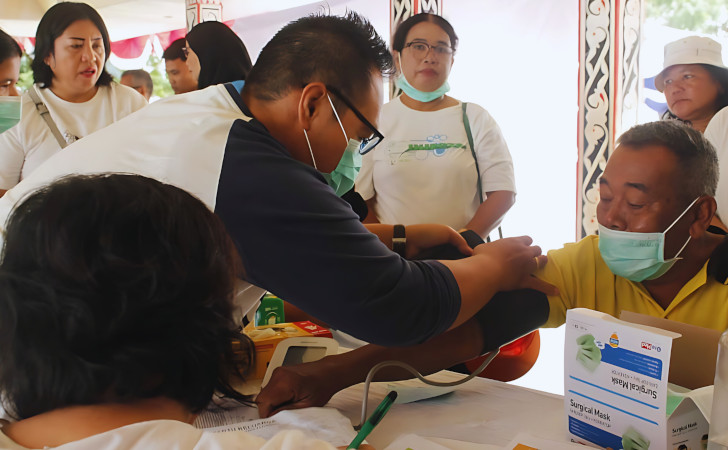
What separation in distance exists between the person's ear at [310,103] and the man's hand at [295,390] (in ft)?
1.67

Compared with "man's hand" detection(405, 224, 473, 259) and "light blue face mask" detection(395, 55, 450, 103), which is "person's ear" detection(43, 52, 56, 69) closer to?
"light blue face mask" detection(395, 55, 450, 103)

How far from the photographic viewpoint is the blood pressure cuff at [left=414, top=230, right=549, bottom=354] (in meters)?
1.54

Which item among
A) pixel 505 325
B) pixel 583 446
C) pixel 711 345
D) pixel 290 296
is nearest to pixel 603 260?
pixel 505 325

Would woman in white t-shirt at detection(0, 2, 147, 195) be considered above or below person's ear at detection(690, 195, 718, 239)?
above

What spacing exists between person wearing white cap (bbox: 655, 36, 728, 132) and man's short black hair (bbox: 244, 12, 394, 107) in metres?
2.10

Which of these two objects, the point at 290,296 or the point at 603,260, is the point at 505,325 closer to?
the point at 603,260

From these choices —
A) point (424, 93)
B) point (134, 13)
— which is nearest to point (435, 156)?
point (424, 93)

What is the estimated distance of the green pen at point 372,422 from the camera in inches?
40.5

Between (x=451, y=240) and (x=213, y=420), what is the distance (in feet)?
2.39

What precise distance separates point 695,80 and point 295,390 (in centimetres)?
258

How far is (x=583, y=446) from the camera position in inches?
41.3

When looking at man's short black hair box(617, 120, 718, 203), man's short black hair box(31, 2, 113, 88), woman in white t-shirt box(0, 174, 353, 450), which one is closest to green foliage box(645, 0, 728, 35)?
man's short black hair box(617, 120, 718, 203)

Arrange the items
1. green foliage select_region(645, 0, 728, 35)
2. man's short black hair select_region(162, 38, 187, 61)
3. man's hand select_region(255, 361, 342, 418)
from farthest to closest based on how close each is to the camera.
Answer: man's short black hair select_region(162, 38, 187, 61)
green foliage select_region(645, 0, 728, 35)
man's hand select_region(255, 361, 342, 418)

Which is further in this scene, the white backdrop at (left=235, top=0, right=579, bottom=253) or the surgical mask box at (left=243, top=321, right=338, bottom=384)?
the white backdrop at (left=235, top=0, right=579, bottom=253)
